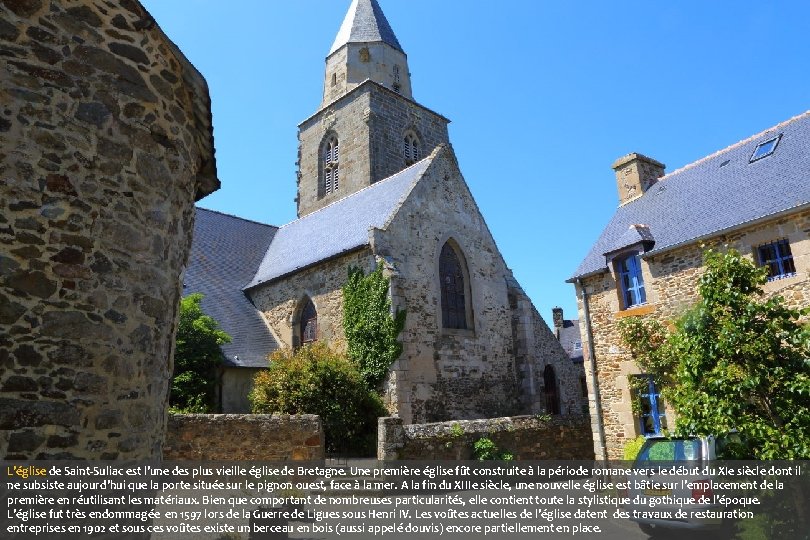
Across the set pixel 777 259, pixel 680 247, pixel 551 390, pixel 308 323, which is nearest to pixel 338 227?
pixel 308 323

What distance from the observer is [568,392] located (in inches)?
741

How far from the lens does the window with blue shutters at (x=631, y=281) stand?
12148 millimetres

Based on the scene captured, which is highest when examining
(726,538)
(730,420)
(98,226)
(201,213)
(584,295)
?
(201,213)

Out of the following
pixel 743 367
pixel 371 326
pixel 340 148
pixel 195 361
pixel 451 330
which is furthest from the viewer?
pixel 340 148

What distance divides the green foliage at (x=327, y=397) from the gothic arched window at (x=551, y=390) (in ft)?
22.8

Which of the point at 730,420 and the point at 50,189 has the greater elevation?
the point at 50,189

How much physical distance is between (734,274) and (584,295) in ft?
19.2

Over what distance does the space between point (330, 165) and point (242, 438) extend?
20.4m

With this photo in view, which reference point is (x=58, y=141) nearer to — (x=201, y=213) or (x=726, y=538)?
(x=726, y=538)

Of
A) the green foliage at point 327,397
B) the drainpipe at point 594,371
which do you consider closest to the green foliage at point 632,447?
the drainpipe at point 594,371

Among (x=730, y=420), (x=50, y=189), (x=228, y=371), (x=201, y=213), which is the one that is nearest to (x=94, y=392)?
(x=50, y=189)

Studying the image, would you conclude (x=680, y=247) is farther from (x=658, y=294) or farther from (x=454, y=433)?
(x=454, y=433)

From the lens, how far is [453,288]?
17.3 m

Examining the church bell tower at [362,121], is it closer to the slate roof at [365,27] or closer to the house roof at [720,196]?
the slate roof at [365,27]
